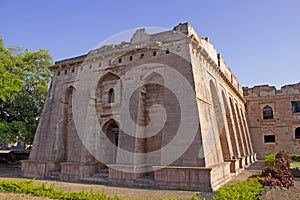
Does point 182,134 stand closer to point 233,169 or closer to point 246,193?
point 246,193

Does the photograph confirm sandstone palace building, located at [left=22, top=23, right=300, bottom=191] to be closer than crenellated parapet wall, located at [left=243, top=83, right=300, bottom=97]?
Yes

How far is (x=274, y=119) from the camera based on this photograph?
81.0 ft

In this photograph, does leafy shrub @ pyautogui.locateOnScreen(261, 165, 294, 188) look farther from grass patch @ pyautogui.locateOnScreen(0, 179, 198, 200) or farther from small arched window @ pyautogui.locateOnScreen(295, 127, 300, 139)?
small arched window @ pyautogui.locateOnScreen(295, 127, 300, 139)

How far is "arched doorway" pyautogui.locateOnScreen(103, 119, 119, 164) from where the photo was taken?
1334cm

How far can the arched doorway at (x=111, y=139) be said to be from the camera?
13344 millimetres

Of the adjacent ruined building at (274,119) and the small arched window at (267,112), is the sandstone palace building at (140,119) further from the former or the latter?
the small arched window at (267,112)

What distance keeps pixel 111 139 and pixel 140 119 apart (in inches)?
128

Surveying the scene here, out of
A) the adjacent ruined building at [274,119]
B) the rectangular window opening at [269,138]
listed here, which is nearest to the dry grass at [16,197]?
the adjacent ruined building at [274,119]

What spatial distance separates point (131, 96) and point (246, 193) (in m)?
7.11

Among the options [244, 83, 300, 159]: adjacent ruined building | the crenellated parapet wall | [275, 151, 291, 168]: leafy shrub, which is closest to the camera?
[275, 151, 291, 168]: leafy shrub

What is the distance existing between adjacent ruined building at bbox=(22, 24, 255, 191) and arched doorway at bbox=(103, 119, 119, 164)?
0.20 feet

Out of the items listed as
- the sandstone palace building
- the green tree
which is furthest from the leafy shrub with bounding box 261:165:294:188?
the green tree

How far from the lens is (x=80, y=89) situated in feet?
46.9

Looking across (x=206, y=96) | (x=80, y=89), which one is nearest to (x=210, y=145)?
(x=206, y=96)
